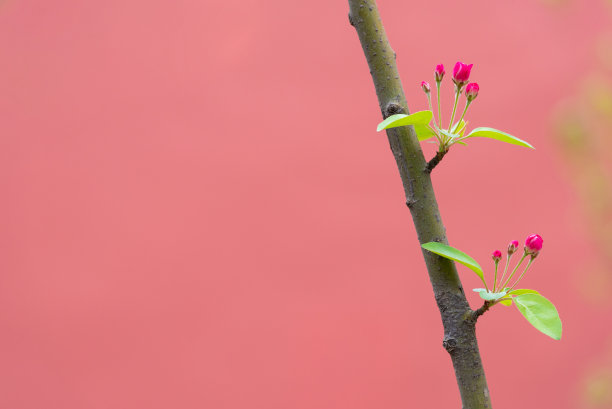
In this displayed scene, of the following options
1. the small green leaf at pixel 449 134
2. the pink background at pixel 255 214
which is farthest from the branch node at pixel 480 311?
the pink background at pixel 255 214

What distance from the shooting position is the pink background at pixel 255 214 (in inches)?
79.7

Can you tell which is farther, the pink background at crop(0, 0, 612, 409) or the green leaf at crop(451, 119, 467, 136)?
the pink background at crop(0, 0, 612, 409)

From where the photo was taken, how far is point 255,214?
2.11 m

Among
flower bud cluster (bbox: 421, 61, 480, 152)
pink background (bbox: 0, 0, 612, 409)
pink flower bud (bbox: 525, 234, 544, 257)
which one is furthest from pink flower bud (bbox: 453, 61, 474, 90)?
pink background (bbox: 0, 0, 612, 409)

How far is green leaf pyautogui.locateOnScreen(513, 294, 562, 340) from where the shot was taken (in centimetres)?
39

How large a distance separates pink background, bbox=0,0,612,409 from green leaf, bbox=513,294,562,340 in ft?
5.57

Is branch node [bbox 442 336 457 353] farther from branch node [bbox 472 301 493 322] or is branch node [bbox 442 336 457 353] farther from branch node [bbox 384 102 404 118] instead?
branch node [bbox 384 102 404 118]

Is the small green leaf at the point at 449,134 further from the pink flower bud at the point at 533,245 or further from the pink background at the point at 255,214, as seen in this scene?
the pink background at the point at 255,214

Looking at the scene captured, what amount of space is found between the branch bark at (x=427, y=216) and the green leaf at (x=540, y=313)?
1.1 inches

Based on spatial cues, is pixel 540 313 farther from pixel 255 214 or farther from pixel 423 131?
pixel 255 214

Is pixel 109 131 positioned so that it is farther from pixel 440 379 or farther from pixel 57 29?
pixel 440 379

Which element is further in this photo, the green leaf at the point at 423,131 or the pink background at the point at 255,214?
the pink background at the point at 255,214

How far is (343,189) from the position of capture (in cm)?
213

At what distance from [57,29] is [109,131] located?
34cm
